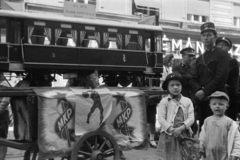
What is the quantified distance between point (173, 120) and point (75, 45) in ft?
24.8

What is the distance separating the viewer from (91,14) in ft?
35.1

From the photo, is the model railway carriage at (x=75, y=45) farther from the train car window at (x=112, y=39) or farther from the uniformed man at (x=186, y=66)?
the uniformed man at (x=186, y=66)

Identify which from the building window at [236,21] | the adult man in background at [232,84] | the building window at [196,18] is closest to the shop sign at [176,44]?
the building window at [196,18]

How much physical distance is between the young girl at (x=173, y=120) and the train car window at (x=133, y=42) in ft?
25.4

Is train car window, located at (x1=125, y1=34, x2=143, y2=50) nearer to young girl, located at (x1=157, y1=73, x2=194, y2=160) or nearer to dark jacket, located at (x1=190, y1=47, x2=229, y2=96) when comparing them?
dark jacket, located at (x1=190, y1=47, x2=229, y2=96)

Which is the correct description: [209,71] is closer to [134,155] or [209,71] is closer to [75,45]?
[134,155]

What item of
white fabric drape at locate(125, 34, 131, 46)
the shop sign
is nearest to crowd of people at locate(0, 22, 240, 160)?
white fabric drape at locate(125, 34, 131, 46)

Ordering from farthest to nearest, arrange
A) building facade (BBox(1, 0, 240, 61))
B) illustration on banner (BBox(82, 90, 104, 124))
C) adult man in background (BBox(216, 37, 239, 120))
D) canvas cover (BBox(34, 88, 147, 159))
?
building facade (BBox(1, 0, 240, 61)) < adult man in background (BBox(216, 37, 239, 120)) < illustration on banner (BBox(82, 90, 104, 124)) < canvas cover (BBox(34, 88, 147, 159))

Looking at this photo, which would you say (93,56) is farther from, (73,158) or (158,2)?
(158,2)

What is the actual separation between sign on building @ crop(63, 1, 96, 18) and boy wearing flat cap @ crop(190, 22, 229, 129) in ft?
19.1

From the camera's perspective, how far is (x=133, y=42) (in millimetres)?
12523

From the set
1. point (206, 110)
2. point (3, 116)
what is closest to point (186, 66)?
point (206, 110)

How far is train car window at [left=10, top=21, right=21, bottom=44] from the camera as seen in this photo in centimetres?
1098

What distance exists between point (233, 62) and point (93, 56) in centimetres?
668
